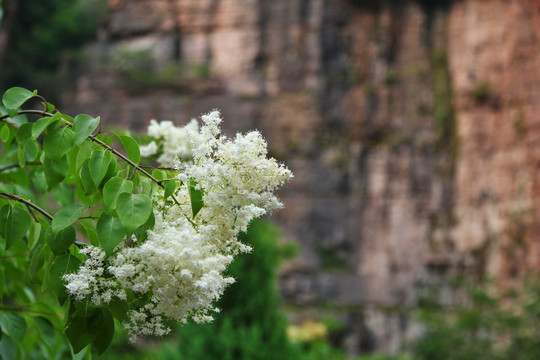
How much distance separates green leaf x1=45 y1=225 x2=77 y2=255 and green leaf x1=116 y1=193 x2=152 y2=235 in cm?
17

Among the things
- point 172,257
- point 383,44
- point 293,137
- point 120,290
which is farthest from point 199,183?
point 383,44

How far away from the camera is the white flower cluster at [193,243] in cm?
131

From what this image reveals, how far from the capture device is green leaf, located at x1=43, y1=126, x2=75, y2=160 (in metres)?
1.47

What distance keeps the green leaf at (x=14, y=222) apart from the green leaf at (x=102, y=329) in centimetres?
28

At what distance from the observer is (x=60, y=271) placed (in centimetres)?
139

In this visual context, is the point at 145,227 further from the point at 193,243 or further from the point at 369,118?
the point at 369,118

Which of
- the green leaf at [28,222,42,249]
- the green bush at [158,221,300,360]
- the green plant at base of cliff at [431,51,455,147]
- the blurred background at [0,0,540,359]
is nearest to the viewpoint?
the green leaf at [28,222,42,249]

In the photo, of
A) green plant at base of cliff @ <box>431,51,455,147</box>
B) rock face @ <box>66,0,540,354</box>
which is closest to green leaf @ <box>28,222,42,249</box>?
rock face @ <box>66,0,540,354</box>

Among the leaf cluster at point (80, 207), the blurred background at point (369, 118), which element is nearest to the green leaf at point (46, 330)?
the leaf cluster at point (80, 207)

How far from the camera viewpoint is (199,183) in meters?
1.39

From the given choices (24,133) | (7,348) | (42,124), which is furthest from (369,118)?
(42,124)

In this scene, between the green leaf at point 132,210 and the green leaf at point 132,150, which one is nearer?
the green leaf at point 132,210

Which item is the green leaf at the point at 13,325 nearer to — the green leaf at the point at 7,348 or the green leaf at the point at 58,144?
the green leaf at the point at 7,348

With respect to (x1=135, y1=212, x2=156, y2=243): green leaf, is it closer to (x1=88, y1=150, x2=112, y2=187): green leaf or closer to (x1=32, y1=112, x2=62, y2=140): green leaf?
(x1=88, y1=150, x2=112, y2=187): green leaf
